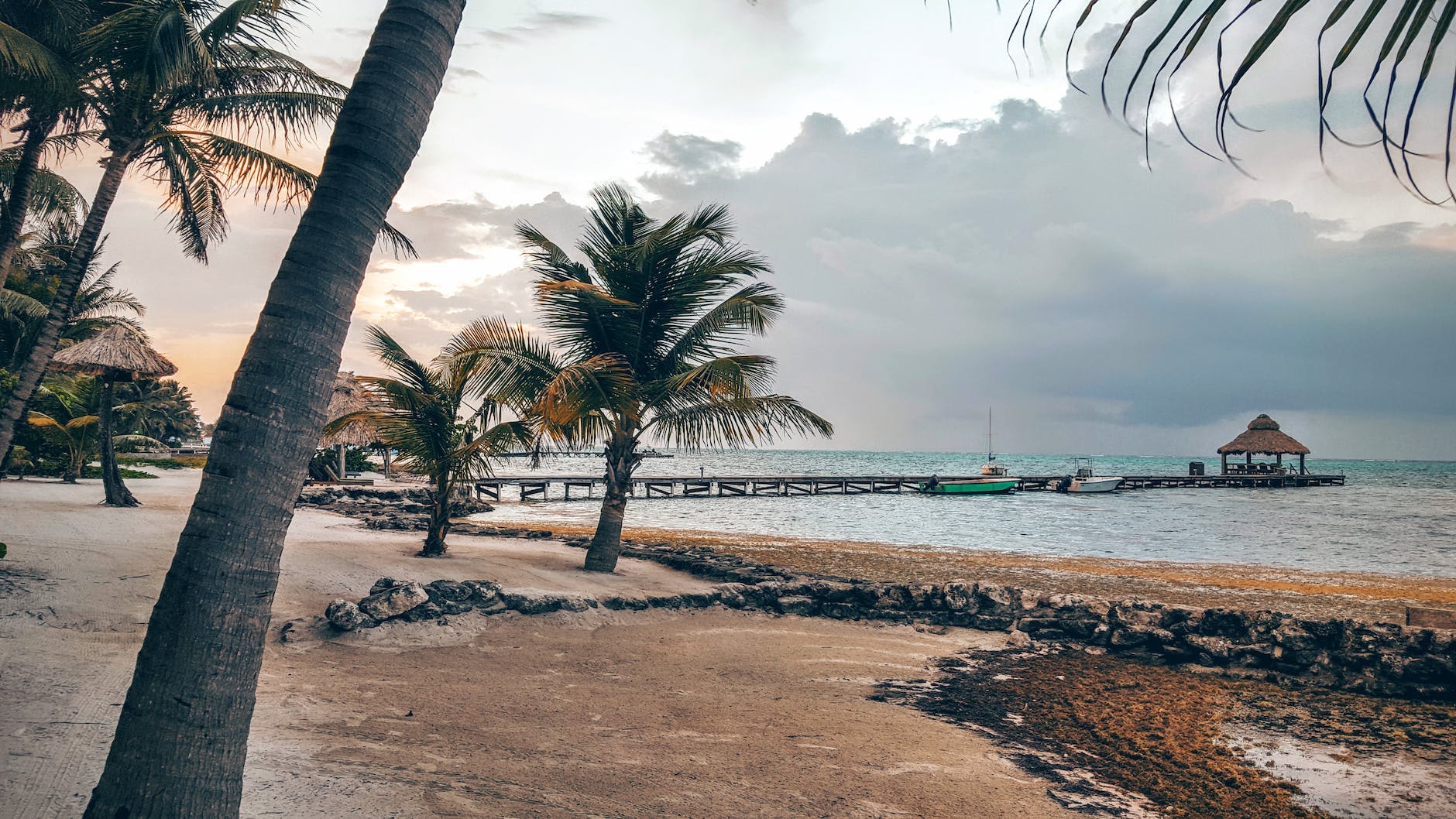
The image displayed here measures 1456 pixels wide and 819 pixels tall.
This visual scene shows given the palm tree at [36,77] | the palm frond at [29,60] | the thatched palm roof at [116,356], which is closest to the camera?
the palm frond at [29,60]

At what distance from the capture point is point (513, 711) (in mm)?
5938

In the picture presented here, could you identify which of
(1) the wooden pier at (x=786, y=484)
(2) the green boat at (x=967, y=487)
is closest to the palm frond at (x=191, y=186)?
(1) the wooden pier at (x=786, y=484)

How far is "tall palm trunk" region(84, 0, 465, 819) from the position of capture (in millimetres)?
2598

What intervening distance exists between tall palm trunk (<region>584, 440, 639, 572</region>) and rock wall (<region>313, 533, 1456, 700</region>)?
1.44 metres

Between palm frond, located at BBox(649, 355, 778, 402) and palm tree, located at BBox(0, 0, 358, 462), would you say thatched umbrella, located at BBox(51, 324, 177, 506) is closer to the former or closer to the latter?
palm tree, located at BBox(0, 0, 358, 462)

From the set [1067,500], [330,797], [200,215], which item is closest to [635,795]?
[330,797]

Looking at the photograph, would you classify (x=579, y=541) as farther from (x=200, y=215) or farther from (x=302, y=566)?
(x=200, y=215)

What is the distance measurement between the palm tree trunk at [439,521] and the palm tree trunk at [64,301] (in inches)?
193

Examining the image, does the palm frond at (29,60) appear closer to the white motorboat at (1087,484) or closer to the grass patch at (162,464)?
the grass patch at (162,464)

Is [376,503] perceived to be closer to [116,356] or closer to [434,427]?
[116,356]

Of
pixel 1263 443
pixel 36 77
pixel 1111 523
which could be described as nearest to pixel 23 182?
pixel 36 77

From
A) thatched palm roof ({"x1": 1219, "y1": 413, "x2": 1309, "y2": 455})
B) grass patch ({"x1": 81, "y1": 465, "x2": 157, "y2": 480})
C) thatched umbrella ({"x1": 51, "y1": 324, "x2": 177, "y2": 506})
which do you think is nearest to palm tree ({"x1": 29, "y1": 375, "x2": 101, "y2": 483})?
grass patch ({"x1": 81, "y1": 465, "x2": 157, "y2": 480})

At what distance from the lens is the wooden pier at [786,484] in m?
39.7

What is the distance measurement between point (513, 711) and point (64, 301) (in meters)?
8.60
